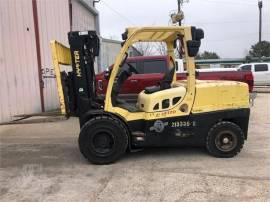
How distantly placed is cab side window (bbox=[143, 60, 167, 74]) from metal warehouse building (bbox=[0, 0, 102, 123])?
417cm

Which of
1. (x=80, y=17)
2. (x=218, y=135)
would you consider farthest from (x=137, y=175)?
(x=80, y=17)

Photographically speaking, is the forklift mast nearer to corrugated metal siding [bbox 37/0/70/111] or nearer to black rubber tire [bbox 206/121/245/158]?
black rubber tire [bbox 206/121/245/158]

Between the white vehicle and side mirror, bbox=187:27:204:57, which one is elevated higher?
side mirror, bbox=187:27:204:57

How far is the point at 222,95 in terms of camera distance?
25.3ft

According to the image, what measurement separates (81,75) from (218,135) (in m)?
2.78

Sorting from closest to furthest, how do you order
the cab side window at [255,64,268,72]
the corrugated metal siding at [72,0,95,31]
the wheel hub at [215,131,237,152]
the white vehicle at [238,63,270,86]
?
the wheel hub at [215,131,237,152]
the corrugated metal siding at [72,0,95,31]
the white vehicle at [238,63,270,86]
the cab side window at [255,64,268,72]

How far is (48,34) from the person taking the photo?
16.2 metres

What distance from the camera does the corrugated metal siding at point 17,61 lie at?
42.2 ft

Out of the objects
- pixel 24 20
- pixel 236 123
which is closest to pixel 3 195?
pixel 236 123

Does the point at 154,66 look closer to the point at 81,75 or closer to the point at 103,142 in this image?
the point at 81,75

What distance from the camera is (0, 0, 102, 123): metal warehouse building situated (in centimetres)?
1298

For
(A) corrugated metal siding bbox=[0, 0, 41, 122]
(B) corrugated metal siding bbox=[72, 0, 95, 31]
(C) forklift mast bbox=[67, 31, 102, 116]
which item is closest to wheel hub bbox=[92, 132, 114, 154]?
(C) forklift mast bbox=[67, 31, 102, 116]

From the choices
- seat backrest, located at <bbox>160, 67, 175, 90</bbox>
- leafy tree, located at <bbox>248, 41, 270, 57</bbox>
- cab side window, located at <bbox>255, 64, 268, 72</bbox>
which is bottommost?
cab side window, located at <bbox>255, 64, 268, 72</bbox>

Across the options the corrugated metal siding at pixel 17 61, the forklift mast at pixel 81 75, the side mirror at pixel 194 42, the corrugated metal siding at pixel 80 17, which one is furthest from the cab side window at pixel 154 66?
the corrugated metal siding at pixel 80 17
